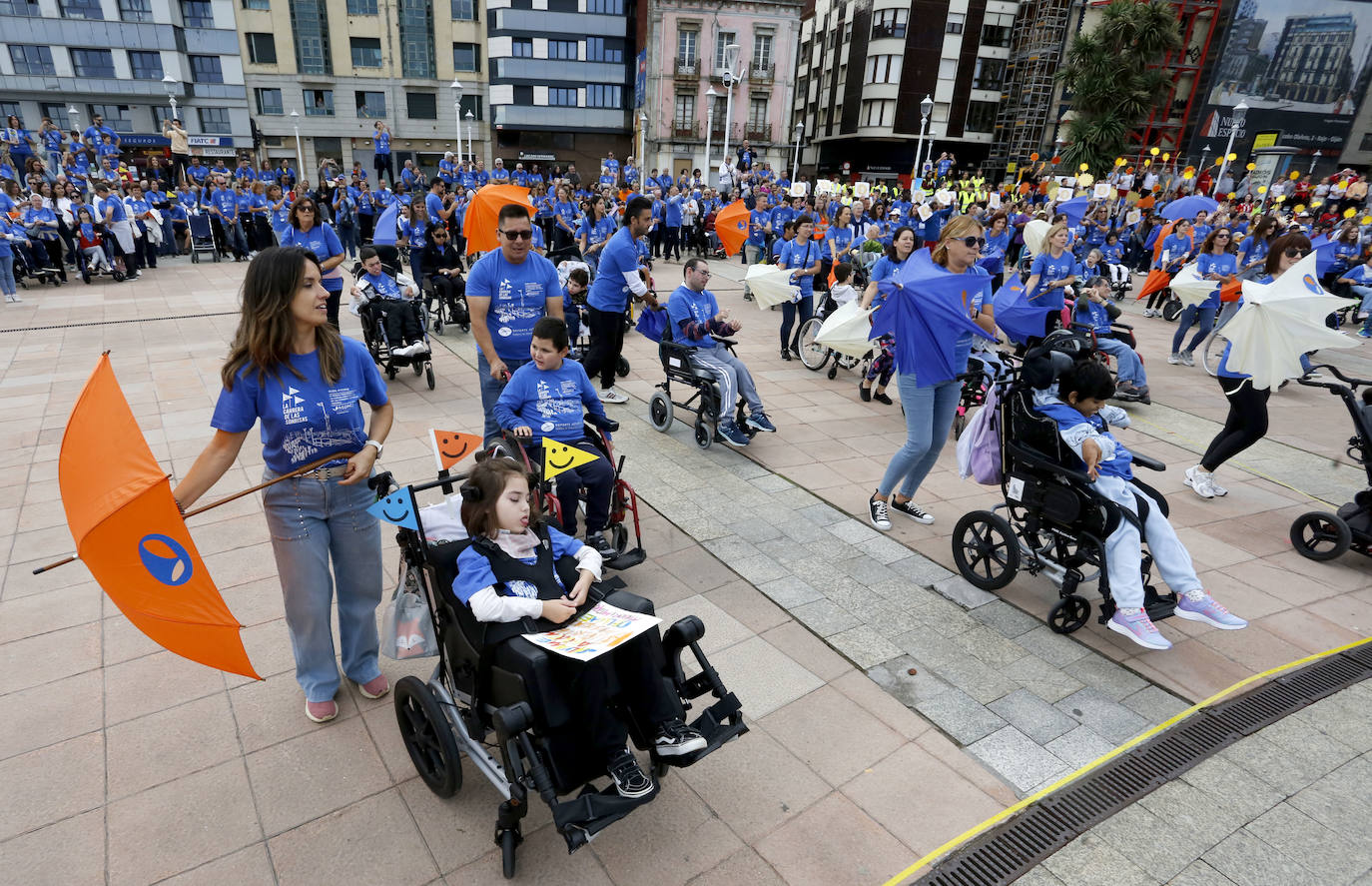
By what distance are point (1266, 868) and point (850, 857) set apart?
1.58m

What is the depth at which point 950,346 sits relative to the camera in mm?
4730

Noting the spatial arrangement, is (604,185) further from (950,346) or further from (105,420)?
(105,420)

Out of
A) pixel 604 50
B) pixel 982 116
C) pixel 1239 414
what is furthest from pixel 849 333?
pixel 604 50

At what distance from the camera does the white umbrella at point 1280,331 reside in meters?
5.08

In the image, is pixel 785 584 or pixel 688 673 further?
pixel 785 584

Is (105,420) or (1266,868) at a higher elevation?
(105,420)

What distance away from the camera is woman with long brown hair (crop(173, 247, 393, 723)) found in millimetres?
2699

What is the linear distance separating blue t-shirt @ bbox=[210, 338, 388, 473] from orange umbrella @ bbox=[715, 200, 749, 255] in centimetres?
811

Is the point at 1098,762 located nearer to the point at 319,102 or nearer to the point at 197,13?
the point at 319,102

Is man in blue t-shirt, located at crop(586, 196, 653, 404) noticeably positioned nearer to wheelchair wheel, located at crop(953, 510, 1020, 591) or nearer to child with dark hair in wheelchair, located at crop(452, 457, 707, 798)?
wheelchair wheel, located at crop(953, 510, 1020, 591)

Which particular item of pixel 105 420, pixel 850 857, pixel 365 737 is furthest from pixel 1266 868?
pixel 105 420

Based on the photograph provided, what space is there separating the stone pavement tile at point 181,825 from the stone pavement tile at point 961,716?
2893 mm

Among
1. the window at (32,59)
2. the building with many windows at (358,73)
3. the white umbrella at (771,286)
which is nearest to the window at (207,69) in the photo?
the building with many windows at (358,73)

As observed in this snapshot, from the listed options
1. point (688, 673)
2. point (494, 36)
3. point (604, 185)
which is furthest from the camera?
point (494, 36)
